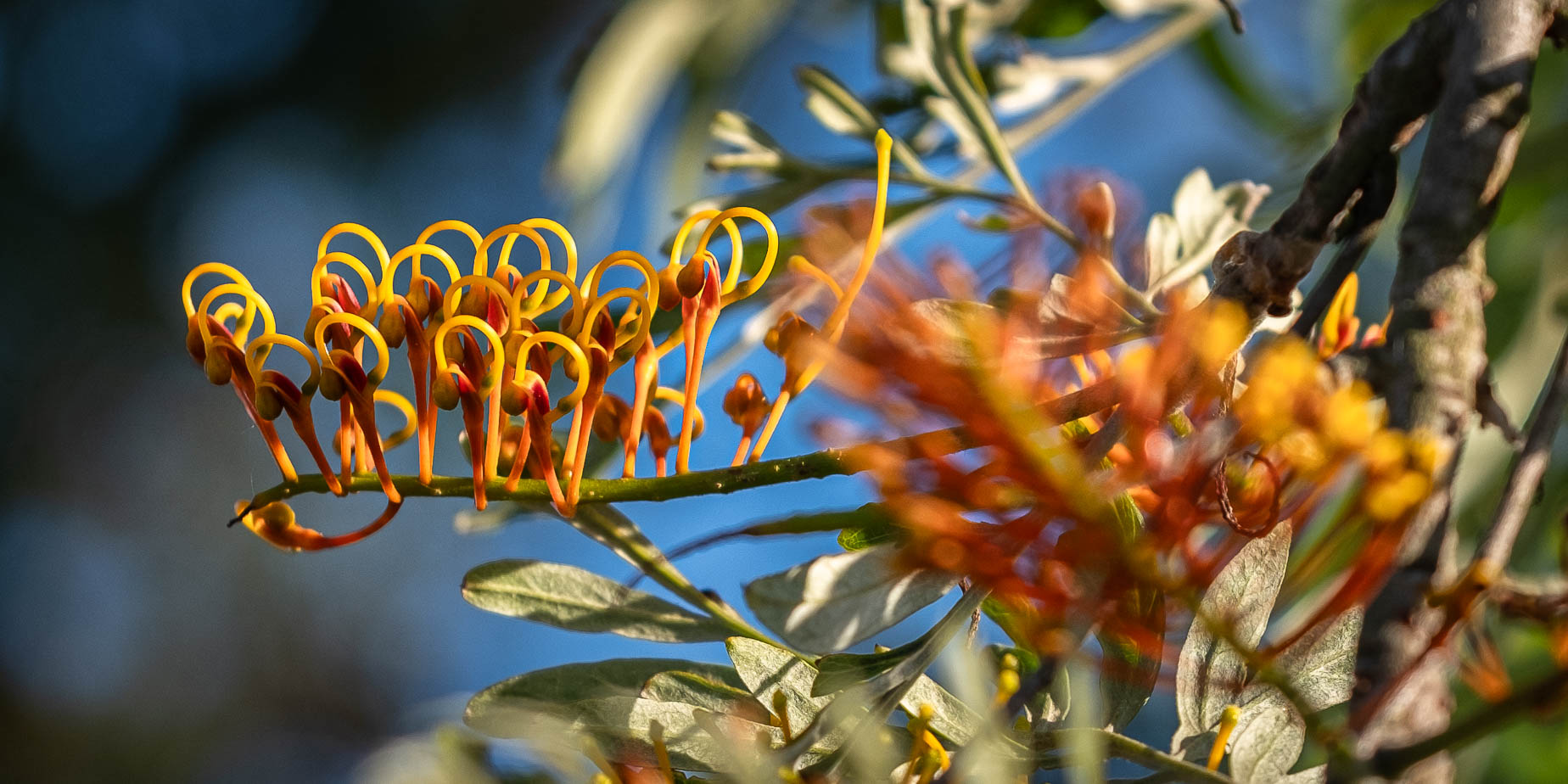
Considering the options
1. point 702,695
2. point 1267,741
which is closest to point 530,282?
point 702,695

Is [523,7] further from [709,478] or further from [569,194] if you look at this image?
[709,478]

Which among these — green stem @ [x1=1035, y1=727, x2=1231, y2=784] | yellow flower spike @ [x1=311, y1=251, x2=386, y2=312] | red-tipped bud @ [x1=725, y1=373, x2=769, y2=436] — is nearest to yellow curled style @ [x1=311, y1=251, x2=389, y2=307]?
yellow flower spike @ [x1=311, y1=251, x2=386, y2=312]

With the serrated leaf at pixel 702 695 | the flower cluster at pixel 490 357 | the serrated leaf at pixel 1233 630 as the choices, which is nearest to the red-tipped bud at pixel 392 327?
the flower cluster at pixel 490 357

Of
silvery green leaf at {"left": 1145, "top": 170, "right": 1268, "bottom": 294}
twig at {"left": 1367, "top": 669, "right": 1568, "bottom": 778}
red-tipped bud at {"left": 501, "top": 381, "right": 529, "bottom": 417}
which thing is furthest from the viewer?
silvery green leaf at {"left": 1145, "top": 170, "right": 1268, "bottom": 294}

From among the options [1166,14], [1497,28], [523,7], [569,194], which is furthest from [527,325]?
[523,7]

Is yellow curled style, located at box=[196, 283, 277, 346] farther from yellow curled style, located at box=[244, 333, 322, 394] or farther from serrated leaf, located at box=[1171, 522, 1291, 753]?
serrated leaf, located at box=[1171, 522, 1291, 753]

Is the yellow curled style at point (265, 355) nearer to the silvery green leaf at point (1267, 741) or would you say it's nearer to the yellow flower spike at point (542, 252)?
the yellow flower spike at point (542, 252)

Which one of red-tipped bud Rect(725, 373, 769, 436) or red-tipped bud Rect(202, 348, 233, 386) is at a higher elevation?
red-tipped bud Rect(202, 348, 233, 386)

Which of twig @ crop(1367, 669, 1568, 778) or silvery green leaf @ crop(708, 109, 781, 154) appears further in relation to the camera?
silvery green leaf @ crop(708, 109, 781, 154)
